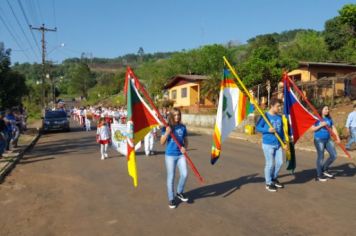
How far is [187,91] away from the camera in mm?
44312

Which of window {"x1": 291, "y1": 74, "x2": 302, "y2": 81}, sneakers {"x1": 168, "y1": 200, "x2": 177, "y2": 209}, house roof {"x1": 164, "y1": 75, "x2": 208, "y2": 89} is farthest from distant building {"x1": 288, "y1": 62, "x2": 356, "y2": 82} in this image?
sneakers {"x1": 168, "y1": 200, "x2": 177, "y2": 209}

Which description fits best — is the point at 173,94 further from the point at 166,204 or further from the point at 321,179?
the point at 166,204

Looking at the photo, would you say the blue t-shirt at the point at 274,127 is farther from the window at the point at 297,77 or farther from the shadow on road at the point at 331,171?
the window at the point at 297,77

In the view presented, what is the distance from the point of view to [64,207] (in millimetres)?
7199

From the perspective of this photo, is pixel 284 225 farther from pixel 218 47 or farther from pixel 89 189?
pixel 218 47

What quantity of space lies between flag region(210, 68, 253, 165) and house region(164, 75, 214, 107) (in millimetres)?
30758

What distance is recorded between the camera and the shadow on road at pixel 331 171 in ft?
29.6

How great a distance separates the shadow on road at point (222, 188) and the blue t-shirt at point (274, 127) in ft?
4.02

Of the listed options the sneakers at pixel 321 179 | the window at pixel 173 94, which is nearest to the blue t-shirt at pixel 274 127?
the sneakers at pixel 321 179

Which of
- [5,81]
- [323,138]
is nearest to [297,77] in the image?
[5,81]

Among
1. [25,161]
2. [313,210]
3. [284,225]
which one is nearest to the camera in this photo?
[284,225]

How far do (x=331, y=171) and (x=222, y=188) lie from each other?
344 cm

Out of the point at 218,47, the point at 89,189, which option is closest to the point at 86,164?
the point at 89,189

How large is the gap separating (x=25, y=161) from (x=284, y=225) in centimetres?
1001
